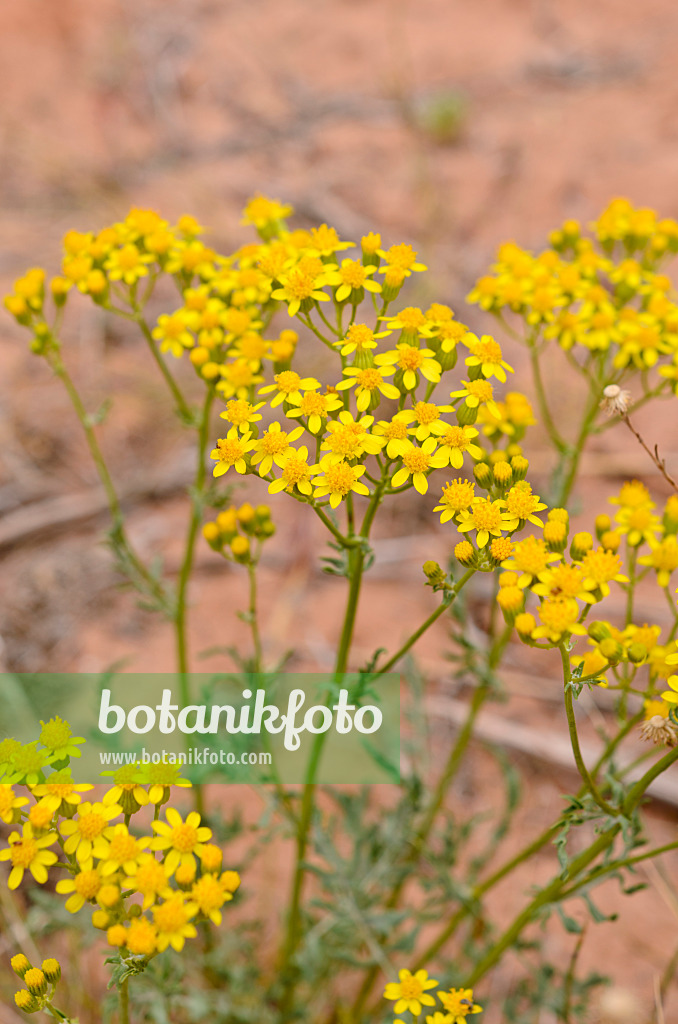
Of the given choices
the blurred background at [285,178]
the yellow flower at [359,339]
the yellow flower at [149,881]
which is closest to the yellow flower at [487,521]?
the yellow flower at [359,339]

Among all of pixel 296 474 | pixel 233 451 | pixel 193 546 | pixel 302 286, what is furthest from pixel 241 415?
pixel 193 546

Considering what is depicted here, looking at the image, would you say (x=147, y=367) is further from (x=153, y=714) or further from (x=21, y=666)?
(x=153, y=714)

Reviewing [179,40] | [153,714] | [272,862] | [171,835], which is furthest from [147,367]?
[179,40]

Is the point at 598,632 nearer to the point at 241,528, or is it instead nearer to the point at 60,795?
the point at 241,528

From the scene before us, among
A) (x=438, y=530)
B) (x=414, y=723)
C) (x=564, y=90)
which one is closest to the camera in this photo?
(x=414, y=723)

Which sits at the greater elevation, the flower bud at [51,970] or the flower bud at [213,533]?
the flower bud at [213,533]

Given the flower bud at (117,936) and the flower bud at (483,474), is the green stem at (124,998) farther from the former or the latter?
the flower bud at (483,474)

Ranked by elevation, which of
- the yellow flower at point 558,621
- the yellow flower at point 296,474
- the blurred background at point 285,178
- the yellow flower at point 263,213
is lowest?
the yellow flower at point 558,621
